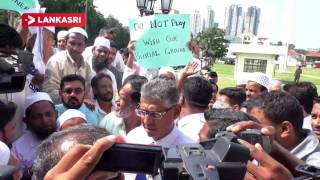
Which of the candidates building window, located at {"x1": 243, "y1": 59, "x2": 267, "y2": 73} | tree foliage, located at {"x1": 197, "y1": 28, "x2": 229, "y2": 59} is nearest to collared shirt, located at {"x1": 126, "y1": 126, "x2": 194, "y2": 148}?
building window, located at {"x1": 243, "y1": 59, "x2": 267, "y2": 73}

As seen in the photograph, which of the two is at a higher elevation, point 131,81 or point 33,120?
point 131,81

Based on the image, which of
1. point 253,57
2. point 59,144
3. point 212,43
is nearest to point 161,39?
point 59,144

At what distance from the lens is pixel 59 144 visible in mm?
1545

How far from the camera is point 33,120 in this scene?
3.47 metres

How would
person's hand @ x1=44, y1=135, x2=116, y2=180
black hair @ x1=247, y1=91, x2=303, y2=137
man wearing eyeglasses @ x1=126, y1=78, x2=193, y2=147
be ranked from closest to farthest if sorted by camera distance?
person's hand @ x1=44, y1=135, x2=116, y2=180, black hair @ x1=247, y1=91, x2=303, y2=137, man wearing eyeglasses @ x1=126, y1=78, x2=193, y2=147

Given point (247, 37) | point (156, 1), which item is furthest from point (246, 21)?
point (156, 1)

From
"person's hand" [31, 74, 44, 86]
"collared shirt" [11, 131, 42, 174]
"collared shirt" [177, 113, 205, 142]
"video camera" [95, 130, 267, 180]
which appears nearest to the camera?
"video camera" [95, 130, 267, 180]

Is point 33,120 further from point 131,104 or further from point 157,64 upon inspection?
point 157,64

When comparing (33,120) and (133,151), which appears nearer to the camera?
(133,151)

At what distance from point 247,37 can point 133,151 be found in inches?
3476

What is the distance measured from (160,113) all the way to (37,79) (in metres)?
1.94

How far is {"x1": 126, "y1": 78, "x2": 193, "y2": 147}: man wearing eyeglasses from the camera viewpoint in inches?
116

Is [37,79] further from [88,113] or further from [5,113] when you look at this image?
[5,113]

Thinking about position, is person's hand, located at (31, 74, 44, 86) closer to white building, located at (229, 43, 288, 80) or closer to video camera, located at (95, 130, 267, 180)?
video camera, located at (95, 130, 267, 180)
